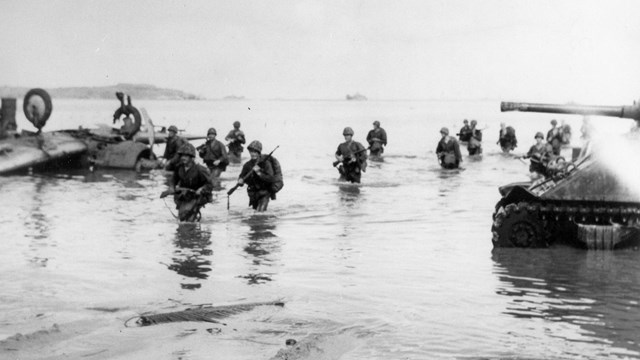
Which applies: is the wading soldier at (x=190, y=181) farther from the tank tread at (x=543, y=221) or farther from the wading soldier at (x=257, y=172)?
the tank tread at (x=543, y=221)

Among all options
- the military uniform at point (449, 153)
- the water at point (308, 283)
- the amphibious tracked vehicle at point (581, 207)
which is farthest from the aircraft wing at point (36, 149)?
→ the amphibious tracked vehicle at point (581, 207)

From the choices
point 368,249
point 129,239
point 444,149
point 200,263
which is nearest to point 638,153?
point 368,249

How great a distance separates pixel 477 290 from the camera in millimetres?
10992

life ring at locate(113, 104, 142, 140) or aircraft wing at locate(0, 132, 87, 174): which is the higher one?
life ring at locate(113, 104, 142, 140)

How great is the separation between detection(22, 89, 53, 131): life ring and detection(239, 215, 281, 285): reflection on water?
15.3m

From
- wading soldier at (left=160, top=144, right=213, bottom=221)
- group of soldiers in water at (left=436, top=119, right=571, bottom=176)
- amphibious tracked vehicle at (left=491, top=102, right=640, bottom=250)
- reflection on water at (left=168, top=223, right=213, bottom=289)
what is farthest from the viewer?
group of soldiers in water at (left=436, top=119, right=571, bottom=176)

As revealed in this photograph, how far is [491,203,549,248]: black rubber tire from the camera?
46.4 feet

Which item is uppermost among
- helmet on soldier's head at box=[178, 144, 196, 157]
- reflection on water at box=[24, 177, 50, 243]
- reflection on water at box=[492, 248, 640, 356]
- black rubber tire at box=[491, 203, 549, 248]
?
helmet on soldier's head at box=[178, 144, 196, 157]

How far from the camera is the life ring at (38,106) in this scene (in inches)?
→ 1220

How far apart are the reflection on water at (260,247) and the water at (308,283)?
0.03 meters

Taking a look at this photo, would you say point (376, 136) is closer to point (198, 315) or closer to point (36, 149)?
point (36, 149)

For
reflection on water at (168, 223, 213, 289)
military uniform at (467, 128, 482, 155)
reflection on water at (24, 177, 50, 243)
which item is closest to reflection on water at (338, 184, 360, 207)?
reflection on water at (168, 223, 213, 289)

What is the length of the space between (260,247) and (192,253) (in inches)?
45.2

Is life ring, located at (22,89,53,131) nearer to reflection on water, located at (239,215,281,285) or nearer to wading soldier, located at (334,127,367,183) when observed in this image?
wading soldier, located at (334,127,367,183)
